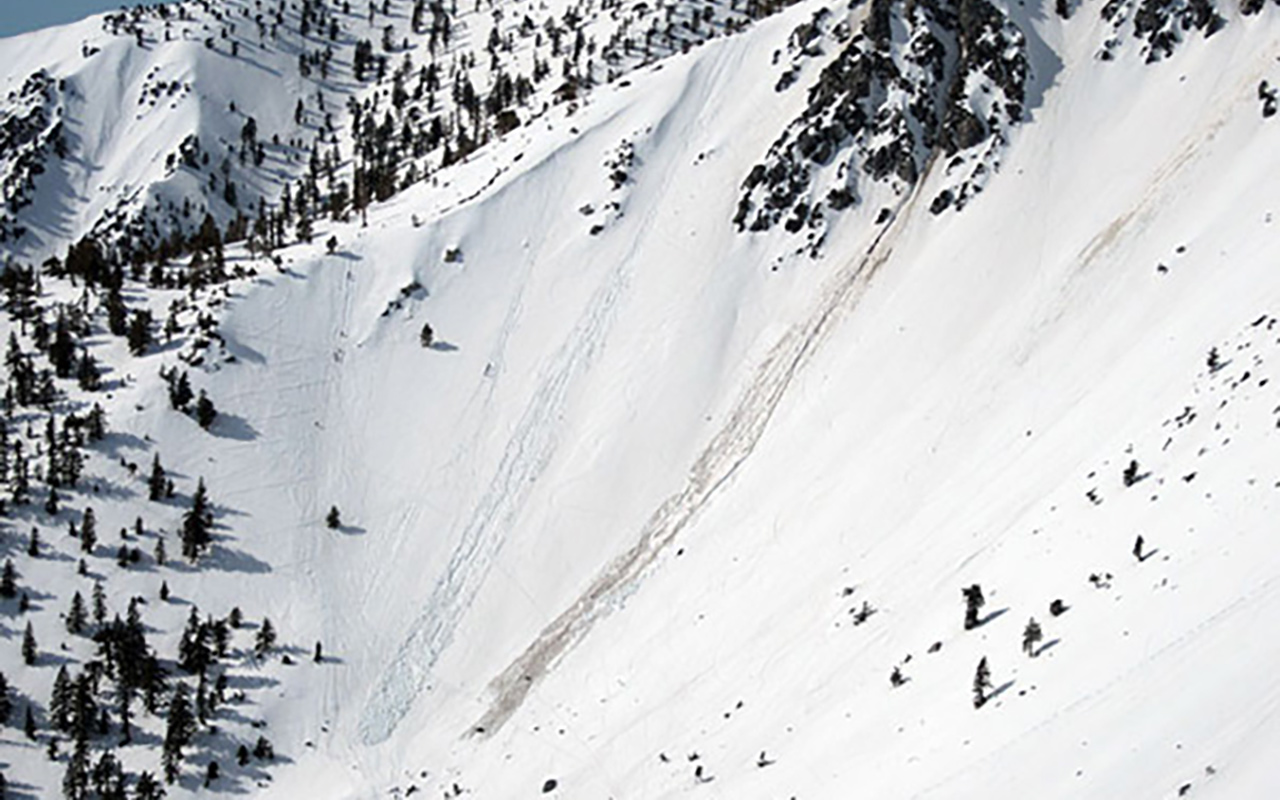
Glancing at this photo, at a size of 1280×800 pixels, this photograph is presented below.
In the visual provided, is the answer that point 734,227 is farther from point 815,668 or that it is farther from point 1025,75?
point 815,668

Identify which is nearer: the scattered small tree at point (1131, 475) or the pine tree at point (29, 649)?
the scattered small tree at point (1131, 475)

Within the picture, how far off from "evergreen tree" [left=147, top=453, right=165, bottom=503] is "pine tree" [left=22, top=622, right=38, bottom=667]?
46.4 feet

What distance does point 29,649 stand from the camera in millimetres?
79688

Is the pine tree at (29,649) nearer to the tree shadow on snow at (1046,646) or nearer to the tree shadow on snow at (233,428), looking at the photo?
the tree shadow on snow at (233,428)

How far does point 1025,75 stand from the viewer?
353ft

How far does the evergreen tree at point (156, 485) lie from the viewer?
9119 cm

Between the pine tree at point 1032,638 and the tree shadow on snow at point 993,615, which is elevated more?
the tree shadow on snow at point 993,615

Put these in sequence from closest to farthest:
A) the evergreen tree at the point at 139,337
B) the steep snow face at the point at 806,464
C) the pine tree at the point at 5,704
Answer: the steep snow face at the point at 806,464
the pine tree at the point at 5,704
the evergreen tree at the point at 139,337

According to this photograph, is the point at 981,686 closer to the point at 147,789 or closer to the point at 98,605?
the point at 147,789

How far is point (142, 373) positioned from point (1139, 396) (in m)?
78.5

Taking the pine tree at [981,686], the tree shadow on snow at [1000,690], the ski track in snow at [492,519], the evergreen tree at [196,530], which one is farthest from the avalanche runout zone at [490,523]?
the tree shadow on snow at [1000,690]

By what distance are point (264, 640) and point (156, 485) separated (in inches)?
677

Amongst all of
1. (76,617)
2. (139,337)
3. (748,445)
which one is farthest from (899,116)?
(76,617)

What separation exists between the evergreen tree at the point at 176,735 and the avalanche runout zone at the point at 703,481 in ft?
60.5
